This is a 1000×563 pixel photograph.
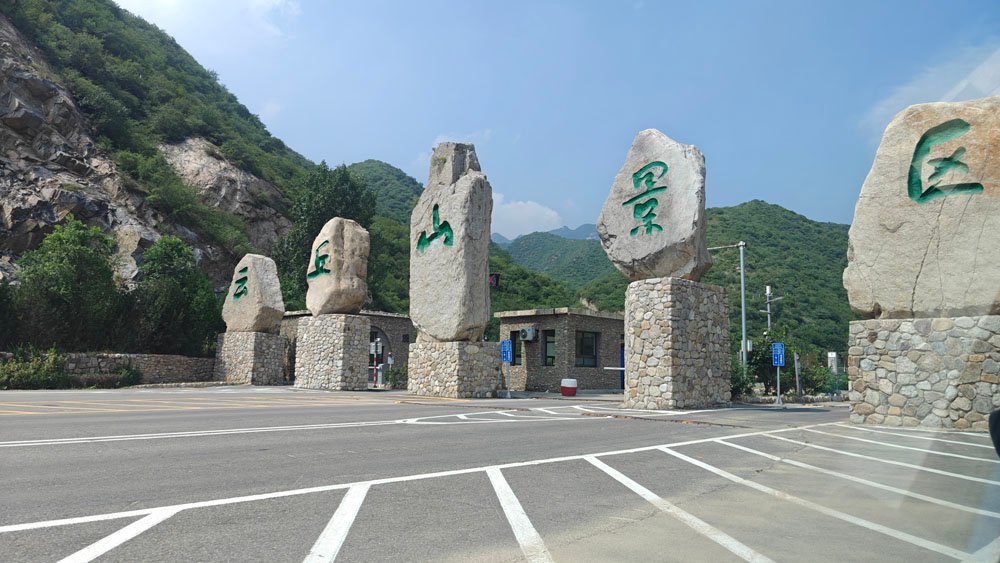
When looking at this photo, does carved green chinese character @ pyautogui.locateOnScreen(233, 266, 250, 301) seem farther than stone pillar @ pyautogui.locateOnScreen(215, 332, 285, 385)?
Yes

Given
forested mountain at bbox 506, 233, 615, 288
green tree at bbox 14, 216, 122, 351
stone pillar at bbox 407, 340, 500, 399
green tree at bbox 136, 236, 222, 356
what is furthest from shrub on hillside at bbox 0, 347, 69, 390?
forested mountain at bbox 506, 233, 615, 288

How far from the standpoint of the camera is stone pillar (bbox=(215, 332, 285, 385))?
2754 cm

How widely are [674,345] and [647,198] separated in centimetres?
366

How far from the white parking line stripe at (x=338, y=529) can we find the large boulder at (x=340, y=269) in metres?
19.5

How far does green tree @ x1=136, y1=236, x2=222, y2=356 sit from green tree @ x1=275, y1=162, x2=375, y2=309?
372 inches

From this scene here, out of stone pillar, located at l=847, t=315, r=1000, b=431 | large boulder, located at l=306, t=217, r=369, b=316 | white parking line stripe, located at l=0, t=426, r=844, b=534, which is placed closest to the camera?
white parking line stripe, located at l=0, t=426, r=844, b=534

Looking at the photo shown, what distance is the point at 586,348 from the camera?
97.9 ft

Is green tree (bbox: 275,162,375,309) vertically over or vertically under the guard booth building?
over

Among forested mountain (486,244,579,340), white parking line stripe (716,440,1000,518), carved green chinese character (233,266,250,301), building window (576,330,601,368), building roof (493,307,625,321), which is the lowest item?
white parking line stripe (716,440,1000,518)

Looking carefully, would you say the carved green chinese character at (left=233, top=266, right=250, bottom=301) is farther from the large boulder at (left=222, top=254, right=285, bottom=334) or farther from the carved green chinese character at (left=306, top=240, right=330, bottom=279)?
the carved green chinese character at (left=306, top=240, right=330, bottom=279)

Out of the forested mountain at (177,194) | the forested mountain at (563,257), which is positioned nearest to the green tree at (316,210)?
the forested mountain at (177,194)

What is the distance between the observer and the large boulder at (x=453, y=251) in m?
19.4

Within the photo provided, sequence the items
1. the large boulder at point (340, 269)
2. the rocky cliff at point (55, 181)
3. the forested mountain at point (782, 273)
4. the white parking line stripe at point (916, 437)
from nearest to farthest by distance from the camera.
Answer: the white parking line stripe at point (916, 437)
the large boulder at point (340, 269)
the rocky cliff at point (55, 181)
the forested mountain at point (782, 273)

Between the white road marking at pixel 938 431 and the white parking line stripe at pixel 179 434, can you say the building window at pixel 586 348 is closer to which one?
the white road marking at pixel 938 431
